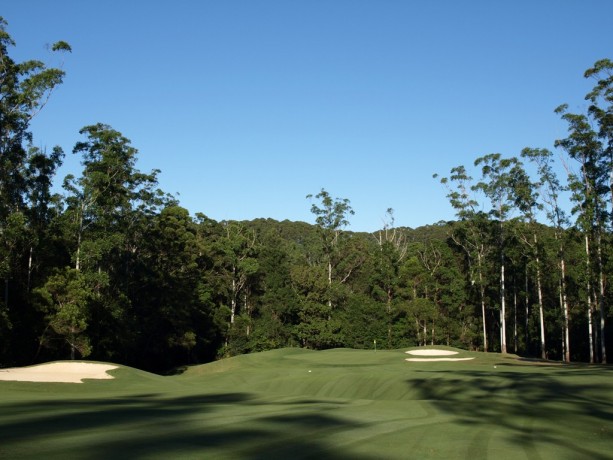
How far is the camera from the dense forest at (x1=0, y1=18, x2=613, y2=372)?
35812 mm

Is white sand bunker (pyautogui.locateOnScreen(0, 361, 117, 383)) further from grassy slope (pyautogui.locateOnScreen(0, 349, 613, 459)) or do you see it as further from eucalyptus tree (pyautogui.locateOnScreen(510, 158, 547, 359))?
eucalyptus tree (pyautogui.locateOnScreen(510, 158, 547, 359))

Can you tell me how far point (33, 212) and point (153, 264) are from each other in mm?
20951

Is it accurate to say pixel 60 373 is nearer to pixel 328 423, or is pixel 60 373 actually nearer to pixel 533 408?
pixel 328 423

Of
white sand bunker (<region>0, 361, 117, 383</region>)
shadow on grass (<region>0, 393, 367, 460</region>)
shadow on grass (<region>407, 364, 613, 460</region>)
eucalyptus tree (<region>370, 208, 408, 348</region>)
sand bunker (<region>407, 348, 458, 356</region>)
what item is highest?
eucalyptus tree (<region>370, 208, 408, 348</region>)

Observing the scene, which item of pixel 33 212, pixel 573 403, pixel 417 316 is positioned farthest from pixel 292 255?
pixel 573 403

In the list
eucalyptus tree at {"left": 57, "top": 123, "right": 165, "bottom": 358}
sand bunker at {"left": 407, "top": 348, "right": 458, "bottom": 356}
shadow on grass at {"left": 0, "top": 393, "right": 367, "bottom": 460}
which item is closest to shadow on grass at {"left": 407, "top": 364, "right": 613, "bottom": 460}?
shadow on grass at {"left": 0, "top": 393, "right": 367, "bottom": 460}

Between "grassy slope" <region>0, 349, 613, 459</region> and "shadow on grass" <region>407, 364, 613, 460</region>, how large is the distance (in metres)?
0.03

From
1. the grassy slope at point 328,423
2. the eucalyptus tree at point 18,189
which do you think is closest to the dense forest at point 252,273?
the eucalyptus tree at point 18,189

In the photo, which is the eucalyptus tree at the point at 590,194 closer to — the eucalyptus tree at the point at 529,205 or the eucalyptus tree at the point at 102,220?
the eucalyptus tree at the point at 529,205

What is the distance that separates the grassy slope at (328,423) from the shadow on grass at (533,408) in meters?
0.03

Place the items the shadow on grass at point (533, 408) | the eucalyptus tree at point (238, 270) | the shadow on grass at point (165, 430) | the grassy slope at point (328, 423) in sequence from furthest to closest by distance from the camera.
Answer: the eucalyptus tree at point (238, 270) < the shadow on grass at point (533, 408) < the grassy slope at point (328, 423) < the shadow on grass at point (165, 430)

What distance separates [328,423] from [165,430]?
3566mm

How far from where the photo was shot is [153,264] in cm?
5716

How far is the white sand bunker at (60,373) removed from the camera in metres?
21.6
